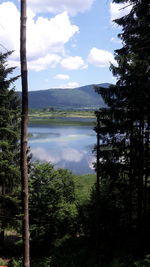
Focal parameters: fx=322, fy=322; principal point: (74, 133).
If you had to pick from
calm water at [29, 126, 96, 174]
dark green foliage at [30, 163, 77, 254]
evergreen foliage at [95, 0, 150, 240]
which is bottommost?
calm water at [29, 126, 96, 174]

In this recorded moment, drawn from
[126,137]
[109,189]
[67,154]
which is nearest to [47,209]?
[109,189]

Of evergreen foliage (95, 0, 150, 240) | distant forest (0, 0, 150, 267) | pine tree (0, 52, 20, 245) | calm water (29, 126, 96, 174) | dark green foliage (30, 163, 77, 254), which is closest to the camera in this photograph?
distant forest (0, 0, 150, 267)

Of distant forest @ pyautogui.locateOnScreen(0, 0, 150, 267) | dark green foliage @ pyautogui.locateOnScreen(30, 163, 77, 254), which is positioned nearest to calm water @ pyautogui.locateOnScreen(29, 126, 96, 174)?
dark green foliage @ pyautogui.locateOnScreen(30, 163, 77, 254)

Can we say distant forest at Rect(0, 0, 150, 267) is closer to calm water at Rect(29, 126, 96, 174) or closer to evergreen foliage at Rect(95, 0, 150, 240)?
A: evergreen foliage at Rect(95, 0, 150, 240)

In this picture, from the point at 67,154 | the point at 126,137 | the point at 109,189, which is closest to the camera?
the point at 126,137

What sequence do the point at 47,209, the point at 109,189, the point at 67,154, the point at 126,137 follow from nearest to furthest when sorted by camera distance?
the point at 126,137 < the point at 109,189 < the point at 47,209 < the point at 67,154

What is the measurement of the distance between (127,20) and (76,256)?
513 inches

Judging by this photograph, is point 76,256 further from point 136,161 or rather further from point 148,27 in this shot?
point 148,27

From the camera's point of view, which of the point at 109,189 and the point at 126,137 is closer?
the point at 126,137

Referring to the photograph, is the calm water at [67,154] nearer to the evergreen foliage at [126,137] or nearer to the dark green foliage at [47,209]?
the dark green foliage at [47,209]

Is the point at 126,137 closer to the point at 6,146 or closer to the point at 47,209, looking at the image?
the point at 6,146

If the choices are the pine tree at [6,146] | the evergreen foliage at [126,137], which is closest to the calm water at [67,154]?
the pine tree at [6,146]

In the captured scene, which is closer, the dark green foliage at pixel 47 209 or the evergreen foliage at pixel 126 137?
the evergreen foliage at pixel 126 137

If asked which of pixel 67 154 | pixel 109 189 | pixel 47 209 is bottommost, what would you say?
pixel 67 154
